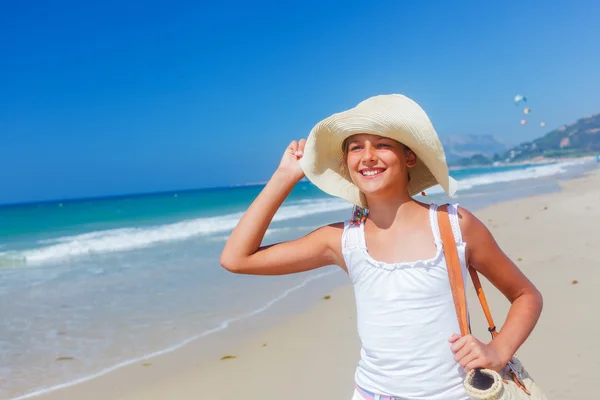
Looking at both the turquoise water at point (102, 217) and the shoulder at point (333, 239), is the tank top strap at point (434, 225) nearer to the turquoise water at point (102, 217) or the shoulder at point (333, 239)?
the shoulder at point (333, 239)

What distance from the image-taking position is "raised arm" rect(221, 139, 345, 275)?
6.61 ft

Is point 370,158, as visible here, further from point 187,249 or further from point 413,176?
point 187,249

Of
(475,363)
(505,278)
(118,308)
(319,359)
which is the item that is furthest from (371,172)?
(118,308)

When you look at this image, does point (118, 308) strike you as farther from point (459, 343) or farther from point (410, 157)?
point (459, 343)

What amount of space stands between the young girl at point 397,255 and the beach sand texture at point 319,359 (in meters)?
2.32

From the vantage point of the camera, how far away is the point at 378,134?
188cm

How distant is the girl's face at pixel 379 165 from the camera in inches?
74.1

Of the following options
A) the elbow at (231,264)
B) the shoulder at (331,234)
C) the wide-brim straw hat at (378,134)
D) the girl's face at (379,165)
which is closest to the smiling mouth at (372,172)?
the girl's face at (379,165)

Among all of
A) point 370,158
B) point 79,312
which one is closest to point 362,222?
point 370,158

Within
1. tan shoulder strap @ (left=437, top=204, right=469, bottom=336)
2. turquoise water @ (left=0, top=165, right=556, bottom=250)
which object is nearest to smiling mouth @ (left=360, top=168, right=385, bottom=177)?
tan shoulder strap @ (left=437, top=204, right=469, bottom=336)

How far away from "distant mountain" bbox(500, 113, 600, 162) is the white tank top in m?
134

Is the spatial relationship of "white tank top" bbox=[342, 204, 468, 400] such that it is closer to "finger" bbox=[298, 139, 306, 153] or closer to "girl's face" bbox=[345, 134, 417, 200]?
"girl's face" bbox=[345, 134, 417, 200]

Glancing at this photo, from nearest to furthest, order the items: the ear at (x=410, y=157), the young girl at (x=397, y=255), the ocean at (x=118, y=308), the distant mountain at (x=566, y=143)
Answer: the young girl at (x=397, y=255), the ear at (x=410, y=157), the ocean at (x=118, y=308), the distant mountain at (x=566, y=143)

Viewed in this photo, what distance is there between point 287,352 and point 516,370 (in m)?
3.45
